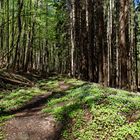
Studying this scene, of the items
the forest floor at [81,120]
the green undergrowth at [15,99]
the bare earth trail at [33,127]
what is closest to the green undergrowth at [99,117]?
the forest floor at [81,120]

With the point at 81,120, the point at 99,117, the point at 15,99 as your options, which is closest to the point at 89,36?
the point at 15,99

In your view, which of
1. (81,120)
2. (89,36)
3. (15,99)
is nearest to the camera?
(81,120)

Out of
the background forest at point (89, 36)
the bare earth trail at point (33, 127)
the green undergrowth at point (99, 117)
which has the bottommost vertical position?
the bare earth trail at point (33, 127)

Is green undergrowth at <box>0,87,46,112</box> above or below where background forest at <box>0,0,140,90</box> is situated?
below

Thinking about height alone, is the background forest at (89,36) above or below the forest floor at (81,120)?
above

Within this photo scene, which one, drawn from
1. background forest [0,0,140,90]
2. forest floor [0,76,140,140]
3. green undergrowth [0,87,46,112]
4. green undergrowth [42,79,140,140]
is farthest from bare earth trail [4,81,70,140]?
background forest [0,0,140,90]

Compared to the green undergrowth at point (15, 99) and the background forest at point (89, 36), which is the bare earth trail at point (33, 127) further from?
the background forest at point (89, 36)

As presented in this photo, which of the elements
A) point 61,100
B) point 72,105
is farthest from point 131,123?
point 61,100

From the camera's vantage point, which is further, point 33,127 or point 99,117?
point 33,127

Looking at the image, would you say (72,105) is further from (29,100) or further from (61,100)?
(29,100)

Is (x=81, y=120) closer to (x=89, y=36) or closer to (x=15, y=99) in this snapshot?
(x=15, y=99)

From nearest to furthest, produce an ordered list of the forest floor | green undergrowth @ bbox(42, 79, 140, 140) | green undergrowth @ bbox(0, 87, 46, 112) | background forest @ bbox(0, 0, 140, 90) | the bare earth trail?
green undergrowth @ bbox(42, 79, 140, 140) < the forest floor < the bare earth trail < green undergrowth @ bbox(0, 87, 46, 112) < background forest @ bbox(0, 0, 140, 90)

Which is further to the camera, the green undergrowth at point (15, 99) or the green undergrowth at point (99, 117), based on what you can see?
the green undergrowth at point (15, 99)

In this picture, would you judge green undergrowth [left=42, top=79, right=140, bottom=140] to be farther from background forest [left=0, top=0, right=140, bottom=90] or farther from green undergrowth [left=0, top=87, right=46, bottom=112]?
background forest [left=0, top=0, right=140, bottom=90]
